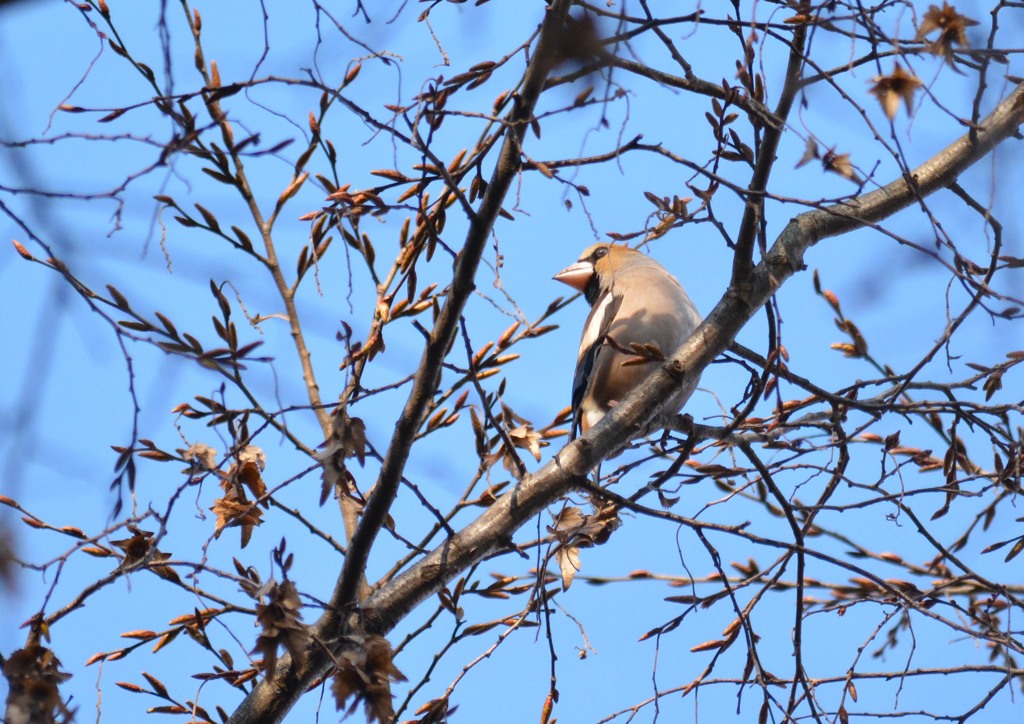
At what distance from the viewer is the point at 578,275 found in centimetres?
692

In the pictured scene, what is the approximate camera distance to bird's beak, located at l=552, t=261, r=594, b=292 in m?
6.89

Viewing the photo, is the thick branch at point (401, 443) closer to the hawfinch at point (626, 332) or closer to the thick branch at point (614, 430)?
the thick branch at point (614, 430)

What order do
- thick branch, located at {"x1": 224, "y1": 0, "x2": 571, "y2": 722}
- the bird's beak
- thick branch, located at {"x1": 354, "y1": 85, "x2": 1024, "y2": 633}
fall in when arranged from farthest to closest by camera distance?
1. the bird's beak
2. thick branch, located at {"x1": 354, "y1": 85, "x2": 1024, "y2": 633}
3. thick branch, located at {"x1": 224, "y1": 0, "x2": 571, "y2": 722}

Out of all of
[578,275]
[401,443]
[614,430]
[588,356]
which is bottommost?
[401,443]

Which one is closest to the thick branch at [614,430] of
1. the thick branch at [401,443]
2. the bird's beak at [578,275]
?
the thick branch at [401,443]

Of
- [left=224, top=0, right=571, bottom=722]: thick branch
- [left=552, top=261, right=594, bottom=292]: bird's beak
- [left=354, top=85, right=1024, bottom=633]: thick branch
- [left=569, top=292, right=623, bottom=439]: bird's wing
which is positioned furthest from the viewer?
[left=552, top=261, right=594, bottom=292]: bird's beak

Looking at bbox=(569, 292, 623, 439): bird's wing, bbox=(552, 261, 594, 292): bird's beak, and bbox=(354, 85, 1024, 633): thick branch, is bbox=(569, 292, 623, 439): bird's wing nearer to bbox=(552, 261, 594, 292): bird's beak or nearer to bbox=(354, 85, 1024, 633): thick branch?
bbox=(552, 261, 594, 292): bird's beak

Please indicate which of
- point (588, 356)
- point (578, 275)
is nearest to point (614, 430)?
point (588, 356)

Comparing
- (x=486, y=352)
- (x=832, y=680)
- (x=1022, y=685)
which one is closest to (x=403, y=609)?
(x=486, y=352)

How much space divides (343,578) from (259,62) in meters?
1.55

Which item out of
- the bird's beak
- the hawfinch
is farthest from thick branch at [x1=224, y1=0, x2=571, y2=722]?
the bird's beak

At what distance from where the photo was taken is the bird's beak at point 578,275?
689 centimetres

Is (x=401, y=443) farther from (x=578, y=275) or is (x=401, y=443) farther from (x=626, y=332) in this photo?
(x=578, y=275)

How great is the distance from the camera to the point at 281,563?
259 centimetres
